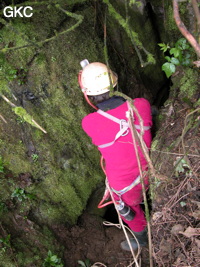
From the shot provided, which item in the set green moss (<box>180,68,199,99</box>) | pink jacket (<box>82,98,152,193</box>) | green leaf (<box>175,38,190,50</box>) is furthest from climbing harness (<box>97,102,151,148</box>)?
green leaf (<box>175,38,190,50</box>)

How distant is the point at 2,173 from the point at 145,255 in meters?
2.25

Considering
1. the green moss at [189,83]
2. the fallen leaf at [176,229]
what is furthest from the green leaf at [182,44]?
the fallen leaf at [176,229]

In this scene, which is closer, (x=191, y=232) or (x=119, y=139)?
(x=191, y=232)

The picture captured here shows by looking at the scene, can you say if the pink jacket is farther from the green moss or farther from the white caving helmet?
the green moss

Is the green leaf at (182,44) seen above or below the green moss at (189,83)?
above

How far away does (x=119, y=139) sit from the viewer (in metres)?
→ 2.61

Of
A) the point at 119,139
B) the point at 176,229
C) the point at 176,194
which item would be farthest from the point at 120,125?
the point at 176,229

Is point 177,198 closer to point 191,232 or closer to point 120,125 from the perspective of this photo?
point 191,232

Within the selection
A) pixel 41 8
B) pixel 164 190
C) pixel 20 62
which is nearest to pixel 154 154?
pixel 164 190

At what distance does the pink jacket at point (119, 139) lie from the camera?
8.52ft

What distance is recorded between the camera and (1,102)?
2926 millimetres

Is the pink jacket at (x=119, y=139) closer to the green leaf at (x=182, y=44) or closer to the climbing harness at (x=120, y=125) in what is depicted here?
the climbing harness at (x=120, y=125)

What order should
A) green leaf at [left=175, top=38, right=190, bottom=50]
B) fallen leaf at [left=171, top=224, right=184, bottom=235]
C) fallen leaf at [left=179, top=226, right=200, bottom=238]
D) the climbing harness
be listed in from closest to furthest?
1. fallen leaf at [left=179, top=226, right=200, bottom=238]
2. fallen leaf at [left=171, top=224, right=184, bottom=235]
3. green leaf at [left=175, top=38, right=190, bottom=50]
4. the climbing harness

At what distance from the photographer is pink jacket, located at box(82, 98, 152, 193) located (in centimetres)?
260
